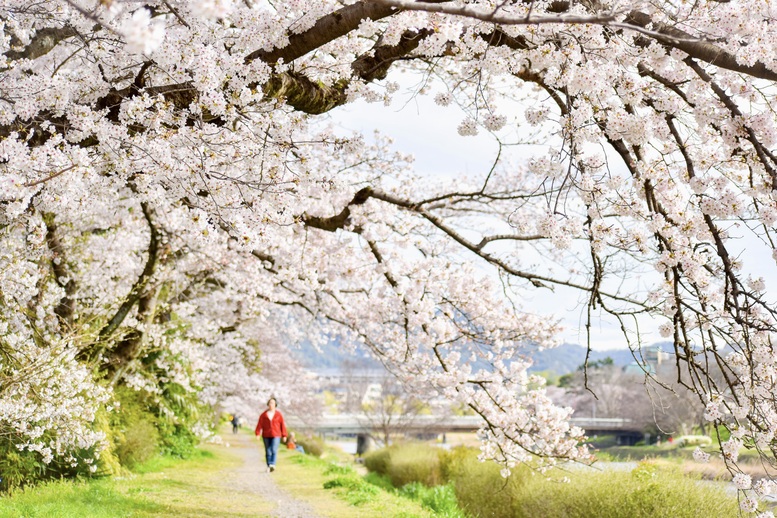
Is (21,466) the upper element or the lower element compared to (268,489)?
upper

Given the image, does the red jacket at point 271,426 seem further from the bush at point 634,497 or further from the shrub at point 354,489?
the bush at point 634,497

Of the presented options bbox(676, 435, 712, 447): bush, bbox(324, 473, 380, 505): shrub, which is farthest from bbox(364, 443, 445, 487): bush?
bbox(676, 435, 712, 447): bush

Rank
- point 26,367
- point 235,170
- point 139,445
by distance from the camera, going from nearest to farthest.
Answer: point 235,170 → point 26,367 → point 139,445

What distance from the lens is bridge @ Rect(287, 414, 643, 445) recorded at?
137 ft

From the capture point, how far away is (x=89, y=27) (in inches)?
233

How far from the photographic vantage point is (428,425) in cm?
4212

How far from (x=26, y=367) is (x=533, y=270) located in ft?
18.4

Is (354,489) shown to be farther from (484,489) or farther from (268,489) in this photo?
(484,489)

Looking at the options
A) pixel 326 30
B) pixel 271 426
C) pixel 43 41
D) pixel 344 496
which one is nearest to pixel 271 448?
pixel 271 426

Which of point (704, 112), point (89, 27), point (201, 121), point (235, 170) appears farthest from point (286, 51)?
point (704, 112)

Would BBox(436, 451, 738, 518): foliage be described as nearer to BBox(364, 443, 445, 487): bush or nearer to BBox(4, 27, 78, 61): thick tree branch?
BBox(364, 443, 445, 487): bush

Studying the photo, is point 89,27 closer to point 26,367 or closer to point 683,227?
point 26,367

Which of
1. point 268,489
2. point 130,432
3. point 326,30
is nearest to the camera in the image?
point 326,30

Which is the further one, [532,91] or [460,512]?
[460,512]
